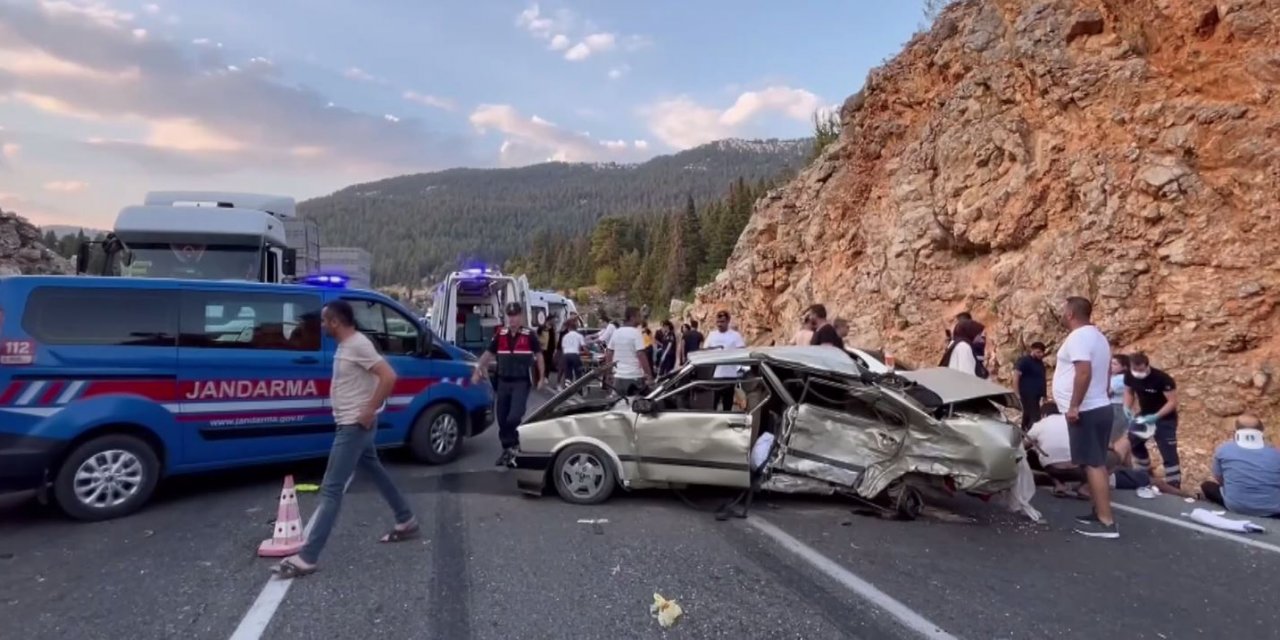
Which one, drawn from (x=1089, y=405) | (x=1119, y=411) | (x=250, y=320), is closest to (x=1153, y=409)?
(x=1119, y=411)

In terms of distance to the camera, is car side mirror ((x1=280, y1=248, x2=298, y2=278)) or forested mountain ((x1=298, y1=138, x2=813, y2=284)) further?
forested mountain ((x1=298, y1=138, x2=813, y2=284))

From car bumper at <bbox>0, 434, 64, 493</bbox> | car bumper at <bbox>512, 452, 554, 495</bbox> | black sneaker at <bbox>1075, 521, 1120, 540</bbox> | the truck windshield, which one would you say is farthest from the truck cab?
black sneaker at <bbox>1075, 521, 1120, 540</bbox>

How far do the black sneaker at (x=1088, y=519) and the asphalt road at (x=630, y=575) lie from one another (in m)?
0.19

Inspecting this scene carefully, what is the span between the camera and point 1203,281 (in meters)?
11.3

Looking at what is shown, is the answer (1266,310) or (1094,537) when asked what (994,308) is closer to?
(1266,310)

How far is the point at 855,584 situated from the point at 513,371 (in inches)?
190

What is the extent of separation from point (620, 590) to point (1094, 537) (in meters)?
3.69

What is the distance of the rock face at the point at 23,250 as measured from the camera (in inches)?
862

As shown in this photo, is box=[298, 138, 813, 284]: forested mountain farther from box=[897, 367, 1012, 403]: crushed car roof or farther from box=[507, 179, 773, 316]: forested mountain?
A: box=[897, 367, 1012, 403]: crushed car roof

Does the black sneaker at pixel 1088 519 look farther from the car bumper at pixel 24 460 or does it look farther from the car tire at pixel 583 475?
the car bumper at pixel 24 460

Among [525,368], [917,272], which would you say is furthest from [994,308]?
[525,368]

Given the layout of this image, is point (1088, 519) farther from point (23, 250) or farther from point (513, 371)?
point (23, 250)

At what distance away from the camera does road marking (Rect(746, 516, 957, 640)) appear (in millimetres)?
3889

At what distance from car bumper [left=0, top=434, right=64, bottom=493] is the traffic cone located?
1917 millimetres
